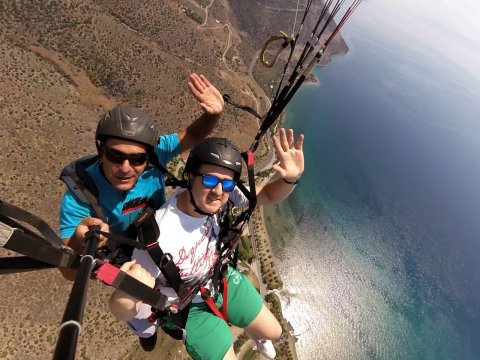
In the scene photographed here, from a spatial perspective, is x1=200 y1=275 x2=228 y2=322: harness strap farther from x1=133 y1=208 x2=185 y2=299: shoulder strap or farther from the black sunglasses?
the black sunglasses

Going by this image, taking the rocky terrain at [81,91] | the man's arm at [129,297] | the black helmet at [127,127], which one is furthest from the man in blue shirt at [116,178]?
the rocky terrain at [81,91]

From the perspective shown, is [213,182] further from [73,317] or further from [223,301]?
[73,317]

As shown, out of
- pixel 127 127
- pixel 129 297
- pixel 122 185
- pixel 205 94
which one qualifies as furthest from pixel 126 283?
pixel 205 94

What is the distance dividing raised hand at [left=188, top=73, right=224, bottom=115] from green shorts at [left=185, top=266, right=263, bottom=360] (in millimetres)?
2550

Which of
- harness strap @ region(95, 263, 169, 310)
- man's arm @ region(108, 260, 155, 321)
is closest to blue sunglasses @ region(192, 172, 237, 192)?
man's arm @ region(108, 260, 155, 321)

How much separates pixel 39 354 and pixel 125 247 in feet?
52.9

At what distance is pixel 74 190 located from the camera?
3641 mm

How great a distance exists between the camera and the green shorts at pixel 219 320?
14.8ft

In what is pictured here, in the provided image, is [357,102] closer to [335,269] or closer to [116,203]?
[335,269]

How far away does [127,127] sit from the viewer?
3619mm

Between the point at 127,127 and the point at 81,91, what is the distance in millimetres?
37240

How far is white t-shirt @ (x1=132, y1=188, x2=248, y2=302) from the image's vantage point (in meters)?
3.86

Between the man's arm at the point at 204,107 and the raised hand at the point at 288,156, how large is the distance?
953 millimetres

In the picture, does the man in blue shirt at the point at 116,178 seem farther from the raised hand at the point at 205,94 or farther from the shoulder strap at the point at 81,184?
the raised hand at the point at 205,94
